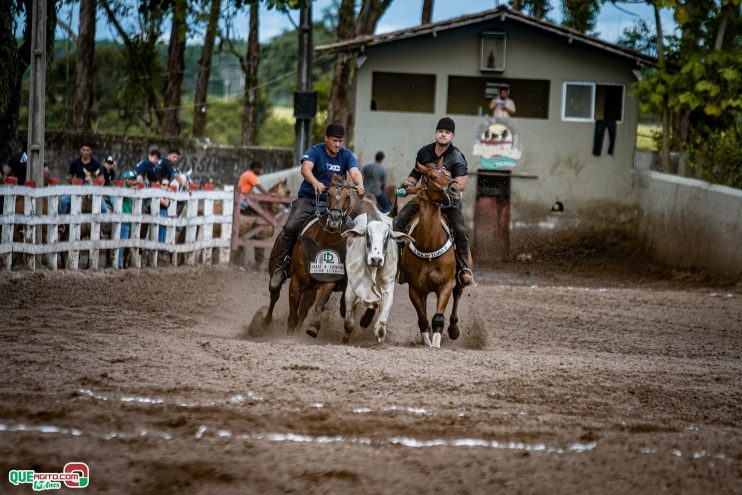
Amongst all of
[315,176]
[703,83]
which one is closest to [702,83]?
[703,83]

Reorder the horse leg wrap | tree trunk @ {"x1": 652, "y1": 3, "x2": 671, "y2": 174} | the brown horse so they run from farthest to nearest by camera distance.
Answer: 1. tree trunk @ {"x1": 652, "y1": 3, "x2": 671, "y2": 174}
2. the brown horse
3. the horse leg wrap

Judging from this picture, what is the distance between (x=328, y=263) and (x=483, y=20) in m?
17.6

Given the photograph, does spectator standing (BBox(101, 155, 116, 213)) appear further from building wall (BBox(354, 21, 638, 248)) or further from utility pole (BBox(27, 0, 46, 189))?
building wall (BBox(354, 21, 638, 248))

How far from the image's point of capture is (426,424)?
7062 mm

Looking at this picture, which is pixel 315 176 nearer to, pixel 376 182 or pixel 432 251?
pixel 432 251

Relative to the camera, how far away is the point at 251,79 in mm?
41594

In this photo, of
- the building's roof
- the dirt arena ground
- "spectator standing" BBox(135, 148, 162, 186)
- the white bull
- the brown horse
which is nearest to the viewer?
the dirt arena ground

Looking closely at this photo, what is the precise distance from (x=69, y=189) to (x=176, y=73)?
24745 mm

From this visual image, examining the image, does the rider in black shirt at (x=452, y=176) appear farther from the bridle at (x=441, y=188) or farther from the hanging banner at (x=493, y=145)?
the hanging banner at (x=493, y=145)

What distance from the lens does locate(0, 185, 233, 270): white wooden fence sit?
1488 cm

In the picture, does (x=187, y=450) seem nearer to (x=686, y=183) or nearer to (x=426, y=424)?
(x=426, y=424)

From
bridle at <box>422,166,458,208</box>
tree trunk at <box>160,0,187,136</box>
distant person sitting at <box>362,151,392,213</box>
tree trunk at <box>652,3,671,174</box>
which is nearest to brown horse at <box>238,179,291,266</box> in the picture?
distant person sitting at <box>362,151,392,213</box>

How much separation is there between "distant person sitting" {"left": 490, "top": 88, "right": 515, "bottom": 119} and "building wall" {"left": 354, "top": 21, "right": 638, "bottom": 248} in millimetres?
434

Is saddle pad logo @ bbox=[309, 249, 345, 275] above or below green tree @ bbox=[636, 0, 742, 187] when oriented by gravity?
below
